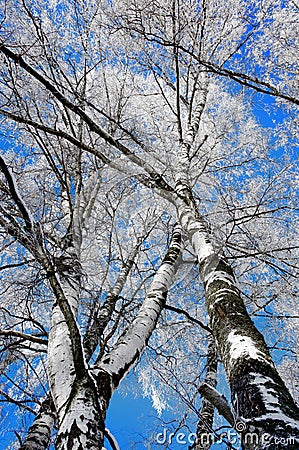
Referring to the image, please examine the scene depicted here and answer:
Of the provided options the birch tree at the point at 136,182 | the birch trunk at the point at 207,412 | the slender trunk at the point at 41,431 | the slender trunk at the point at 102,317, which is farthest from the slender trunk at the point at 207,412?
the slender trunk at the point at 41,431

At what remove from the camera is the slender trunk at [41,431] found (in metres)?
2.52

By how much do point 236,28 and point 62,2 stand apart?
3.07 m

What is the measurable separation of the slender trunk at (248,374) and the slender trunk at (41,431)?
4.97ft

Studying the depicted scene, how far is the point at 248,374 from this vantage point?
1408 millimetres

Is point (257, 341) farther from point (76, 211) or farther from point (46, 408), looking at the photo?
point (76, 211)

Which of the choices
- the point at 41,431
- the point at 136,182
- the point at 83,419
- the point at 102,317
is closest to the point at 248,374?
the point at 83,419

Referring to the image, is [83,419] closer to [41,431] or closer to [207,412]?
[41,431]

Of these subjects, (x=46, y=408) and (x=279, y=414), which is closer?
(x=279, y=414)

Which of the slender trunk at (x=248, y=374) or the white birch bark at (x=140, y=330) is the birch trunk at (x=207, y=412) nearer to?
the white birch bark at (x=140, y=330)

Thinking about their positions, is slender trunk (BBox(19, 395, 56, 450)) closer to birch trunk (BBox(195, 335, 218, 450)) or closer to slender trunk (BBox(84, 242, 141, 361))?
slender trunk (BBox(84, 242, 141, 361))

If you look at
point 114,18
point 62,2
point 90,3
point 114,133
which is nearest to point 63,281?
point 114,133

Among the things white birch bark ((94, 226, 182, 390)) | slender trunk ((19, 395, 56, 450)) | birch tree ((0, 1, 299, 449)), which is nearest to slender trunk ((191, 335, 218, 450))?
birch tree ((0, 1, 299, 449))

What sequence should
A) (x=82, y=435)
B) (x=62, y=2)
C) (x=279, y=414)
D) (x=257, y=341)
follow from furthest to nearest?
(x=62, y=2)
(x=257, y=341)
(x=82, y=435)
(x=279, y=414)

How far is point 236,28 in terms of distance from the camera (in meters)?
6.44
